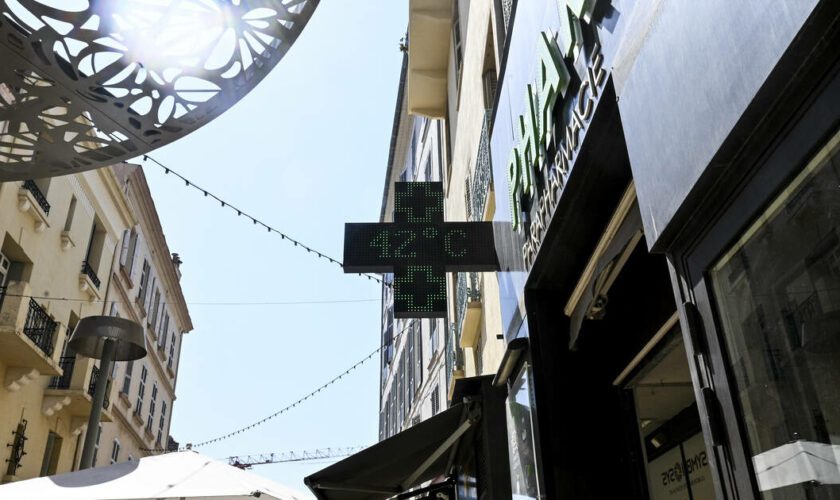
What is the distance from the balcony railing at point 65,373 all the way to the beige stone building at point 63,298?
0.09ft

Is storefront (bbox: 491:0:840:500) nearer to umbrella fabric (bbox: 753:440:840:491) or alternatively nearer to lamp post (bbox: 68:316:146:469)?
umbrella fabric (bbox: 753:440:840:491)

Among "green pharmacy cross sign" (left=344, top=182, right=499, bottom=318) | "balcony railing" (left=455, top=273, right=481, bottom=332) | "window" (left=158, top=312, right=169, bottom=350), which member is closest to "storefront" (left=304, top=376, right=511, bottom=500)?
"green pharmacy cross sign" (left=344, top=182, right=499, bottom=318)

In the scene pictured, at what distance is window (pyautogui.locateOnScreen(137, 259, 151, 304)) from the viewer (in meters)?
25.9

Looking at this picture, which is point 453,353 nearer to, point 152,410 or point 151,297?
point 151,297

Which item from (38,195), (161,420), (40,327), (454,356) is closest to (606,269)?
(454,356)

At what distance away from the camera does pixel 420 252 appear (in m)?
6.17

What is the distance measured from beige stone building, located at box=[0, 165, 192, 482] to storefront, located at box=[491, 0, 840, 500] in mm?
13464

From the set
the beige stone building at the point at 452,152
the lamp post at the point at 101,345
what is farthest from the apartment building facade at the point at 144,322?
the lamp post at the point at 101,345

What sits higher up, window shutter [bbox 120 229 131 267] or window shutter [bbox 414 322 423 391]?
window shutter [bbox 120 229 131 267]

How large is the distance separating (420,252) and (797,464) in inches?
180

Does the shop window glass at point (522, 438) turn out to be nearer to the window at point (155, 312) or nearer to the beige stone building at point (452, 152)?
the beige stone building at point (452, 152)

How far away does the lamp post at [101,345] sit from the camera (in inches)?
Answer: 440

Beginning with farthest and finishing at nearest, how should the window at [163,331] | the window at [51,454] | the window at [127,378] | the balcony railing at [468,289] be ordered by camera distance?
the window at [163,331], the window at [127,378], the window at [51,454], the balcony railing at [468,289]

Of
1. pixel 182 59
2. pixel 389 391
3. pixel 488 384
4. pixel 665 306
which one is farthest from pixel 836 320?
pixel 389 391
